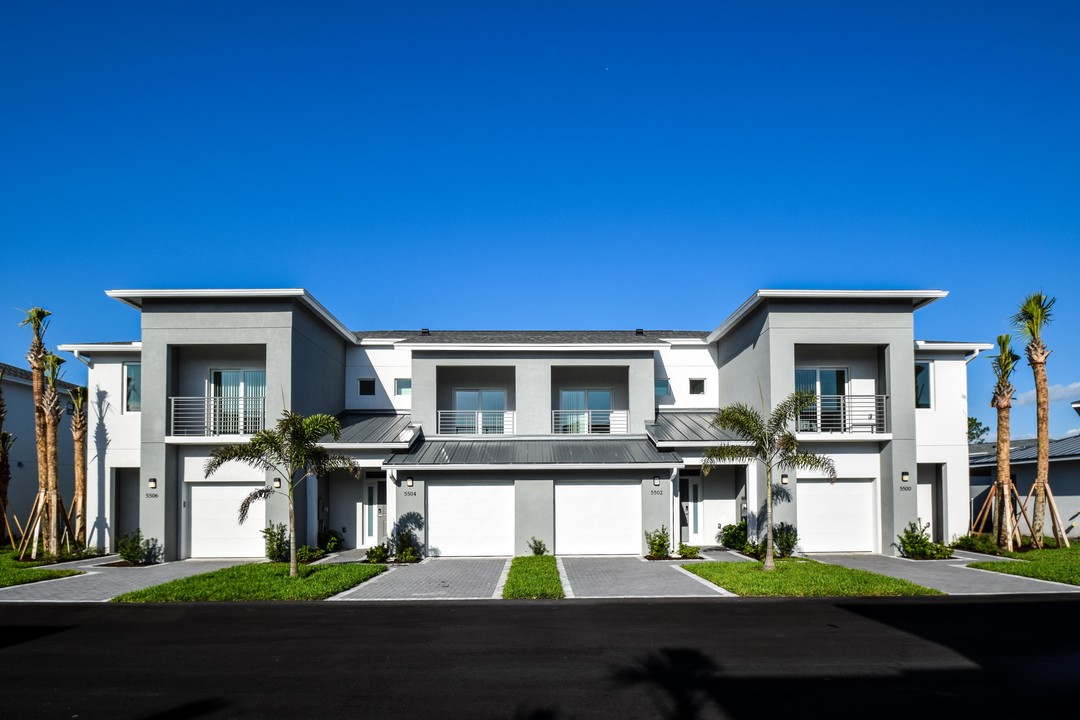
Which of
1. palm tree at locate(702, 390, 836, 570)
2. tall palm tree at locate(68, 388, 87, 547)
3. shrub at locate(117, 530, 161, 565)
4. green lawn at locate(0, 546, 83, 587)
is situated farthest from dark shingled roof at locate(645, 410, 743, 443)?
tall palm tree at locate(68, 388, 87, 547)

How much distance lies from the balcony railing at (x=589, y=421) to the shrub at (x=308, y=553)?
293 inches

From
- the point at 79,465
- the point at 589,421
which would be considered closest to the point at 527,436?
the point at 589,421

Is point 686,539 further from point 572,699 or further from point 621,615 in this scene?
point 572,699

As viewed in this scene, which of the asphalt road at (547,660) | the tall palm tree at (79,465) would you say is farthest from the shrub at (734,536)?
the tall palm tree at (79,465)

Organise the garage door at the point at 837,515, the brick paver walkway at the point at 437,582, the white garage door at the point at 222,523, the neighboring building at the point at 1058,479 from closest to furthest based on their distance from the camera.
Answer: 1. the brick paver walkway at the point at 437,582
2. the white garage door at the point at 222,523
3. the garage door at the point at 837,515
4. the neighboring building at the point at 1058,479

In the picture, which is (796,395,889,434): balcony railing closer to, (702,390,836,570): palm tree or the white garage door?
(702,390,836,570): palm tree

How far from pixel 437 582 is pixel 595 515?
578cm

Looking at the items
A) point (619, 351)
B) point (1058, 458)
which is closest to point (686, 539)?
point (619, 351)

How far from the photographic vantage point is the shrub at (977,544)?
20.5 m

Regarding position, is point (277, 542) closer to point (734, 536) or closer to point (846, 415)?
point (734, 536)

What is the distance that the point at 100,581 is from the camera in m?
16.6

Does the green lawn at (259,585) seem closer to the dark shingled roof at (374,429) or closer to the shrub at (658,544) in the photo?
the dark shingled roof at (374,429)

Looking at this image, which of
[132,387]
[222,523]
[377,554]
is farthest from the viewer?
[132,387]

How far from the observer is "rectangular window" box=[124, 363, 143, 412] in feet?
71.5
